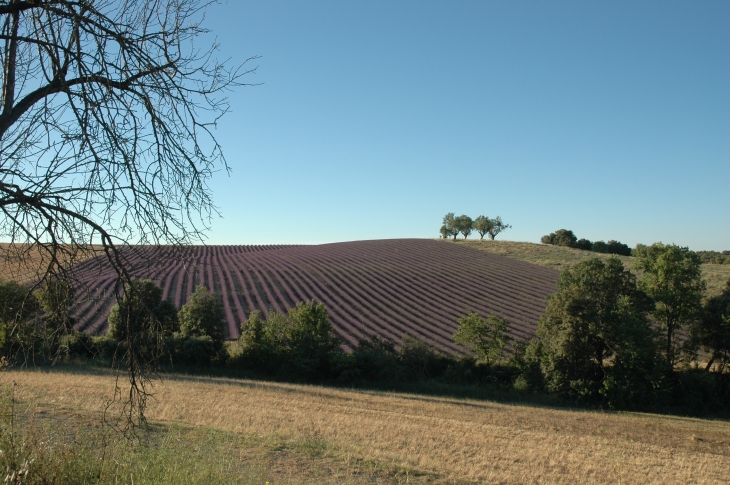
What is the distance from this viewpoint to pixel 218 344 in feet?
112

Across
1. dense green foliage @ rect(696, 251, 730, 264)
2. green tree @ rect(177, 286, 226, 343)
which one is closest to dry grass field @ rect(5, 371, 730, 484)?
green tree @ rect(177, 286, 226, 343)

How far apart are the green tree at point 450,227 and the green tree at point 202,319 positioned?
86.1 m

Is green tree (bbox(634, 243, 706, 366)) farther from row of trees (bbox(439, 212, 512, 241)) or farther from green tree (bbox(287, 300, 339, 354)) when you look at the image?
row of trees (bbox(439, 212, 512, 241))

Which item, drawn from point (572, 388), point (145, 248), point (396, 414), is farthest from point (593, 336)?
point (145, 248)

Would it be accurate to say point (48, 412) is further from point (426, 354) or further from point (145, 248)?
point (426, 354)

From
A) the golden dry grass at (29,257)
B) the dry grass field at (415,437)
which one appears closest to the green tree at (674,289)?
the dry grass field at (415,437)

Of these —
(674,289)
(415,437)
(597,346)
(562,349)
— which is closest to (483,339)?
(562,349)

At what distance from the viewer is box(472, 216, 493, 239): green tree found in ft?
388

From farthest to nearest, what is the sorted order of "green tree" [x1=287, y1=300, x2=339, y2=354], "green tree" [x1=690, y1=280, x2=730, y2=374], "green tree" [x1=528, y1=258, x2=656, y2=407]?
"green tree" [x1=287, y1=300, x2=339, y2=354]
"green tree" [x1=690, y1=280, x2=730, y2=374]
"green tree" [x1=528, y1=258, x2=656, y2=407]

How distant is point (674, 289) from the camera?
35844 millimetres

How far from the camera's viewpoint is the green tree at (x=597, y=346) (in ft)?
99.0

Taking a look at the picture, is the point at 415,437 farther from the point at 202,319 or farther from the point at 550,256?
the point at 550,256

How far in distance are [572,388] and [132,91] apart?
31.3 metres

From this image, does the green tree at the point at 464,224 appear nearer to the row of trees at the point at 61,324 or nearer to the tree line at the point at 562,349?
the tree line at the point at 562,349
